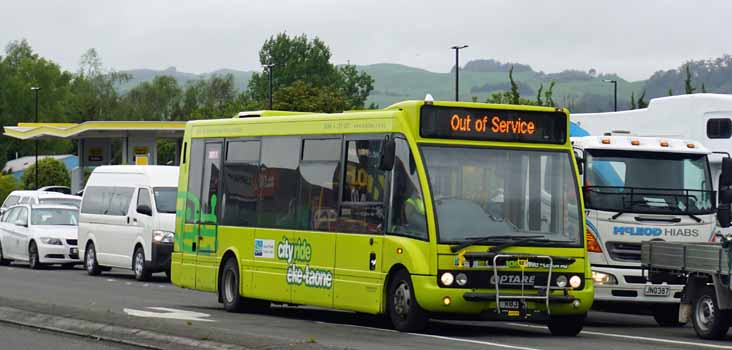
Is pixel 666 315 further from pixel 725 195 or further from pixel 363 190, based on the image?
pixel 363 190

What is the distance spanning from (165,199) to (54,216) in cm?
751

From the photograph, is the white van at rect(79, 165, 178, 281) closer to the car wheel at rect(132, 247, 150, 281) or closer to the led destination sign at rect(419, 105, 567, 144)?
the car wheel at rect(132, 247, 150, 281)

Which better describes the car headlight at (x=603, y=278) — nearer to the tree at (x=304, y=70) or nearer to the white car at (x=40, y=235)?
the white car at (x=40, y=235)

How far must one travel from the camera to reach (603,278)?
2003 centimetres

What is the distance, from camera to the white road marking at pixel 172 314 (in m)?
19.0

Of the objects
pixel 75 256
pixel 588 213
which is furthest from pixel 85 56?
pixel 588 213

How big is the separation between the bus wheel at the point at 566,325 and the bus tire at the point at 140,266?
15.3 m

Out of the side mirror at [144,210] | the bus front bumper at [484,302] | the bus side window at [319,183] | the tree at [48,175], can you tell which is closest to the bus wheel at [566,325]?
the bus front bumper at [484,302]

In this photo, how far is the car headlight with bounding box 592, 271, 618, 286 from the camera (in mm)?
19984

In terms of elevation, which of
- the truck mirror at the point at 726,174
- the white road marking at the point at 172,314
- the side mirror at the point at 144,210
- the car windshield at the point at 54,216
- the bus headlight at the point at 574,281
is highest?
the truck mirror at the point at 726,174

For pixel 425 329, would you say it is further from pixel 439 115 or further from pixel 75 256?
pixel 75 256

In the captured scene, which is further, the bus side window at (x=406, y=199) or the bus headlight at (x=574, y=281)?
the bus headlight at (x=574, y=281)

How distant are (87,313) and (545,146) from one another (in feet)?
20.2

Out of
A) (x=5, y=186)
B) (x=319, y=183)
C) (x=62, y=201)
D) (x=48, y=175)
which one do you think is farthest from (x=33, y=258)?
(x=48, y=175)
